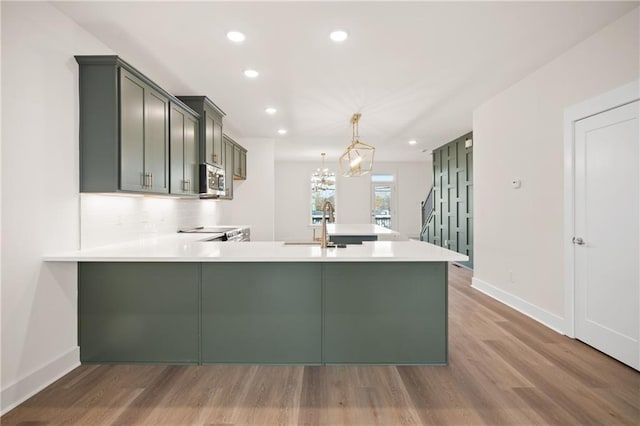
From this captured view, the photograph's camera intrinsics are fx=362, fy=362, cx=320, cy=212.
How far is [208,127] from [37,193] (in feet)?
8.32

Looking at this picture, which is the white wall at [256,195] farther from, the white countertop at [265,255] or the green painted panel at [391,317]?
the green painted panel at [391,317]

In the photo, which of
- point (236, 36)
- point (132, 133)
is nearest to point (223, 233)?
point (132, 133)

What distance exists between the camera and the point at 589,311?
304 cm

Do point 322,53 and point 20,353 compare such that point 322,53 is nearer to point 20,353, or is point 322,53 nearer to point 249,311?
point 249,311

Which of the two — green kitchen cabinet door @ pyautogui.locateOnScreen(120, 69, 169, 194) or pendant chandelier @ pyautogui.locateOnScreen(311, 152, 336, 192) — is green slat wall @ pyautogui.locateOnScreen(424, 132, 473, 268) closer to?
pendant chandelier @ pyautogui.locateOnScreen(311, 152, 336, 192)

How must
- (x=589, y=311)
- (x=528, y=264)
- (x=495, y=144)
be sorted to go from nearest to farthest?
(x=589, y=311) < (x=528, y=264) < (x=495, y=144)

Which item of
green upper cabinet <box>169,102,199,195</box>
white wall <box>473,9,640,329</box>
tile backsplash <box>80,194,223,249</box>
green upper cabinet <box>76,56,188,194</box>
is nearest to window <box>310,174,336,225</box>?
tile backsplash <box>80,194,223,249</box>

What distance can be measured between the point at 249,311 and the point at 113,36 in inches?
94.9

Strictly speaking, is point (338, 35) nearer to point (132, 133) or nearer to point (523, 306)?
point (132, 133)

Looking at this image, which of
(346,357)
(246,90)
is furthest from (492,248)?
(246,90)

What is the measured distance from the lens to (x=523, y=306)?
3.96 m

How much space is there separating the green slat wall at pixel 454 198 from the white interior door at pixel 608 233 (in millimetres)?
3365

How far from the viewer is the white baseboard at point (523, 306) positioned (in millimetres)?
3426

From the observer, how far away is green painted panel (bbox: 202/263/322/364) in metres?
2.71
